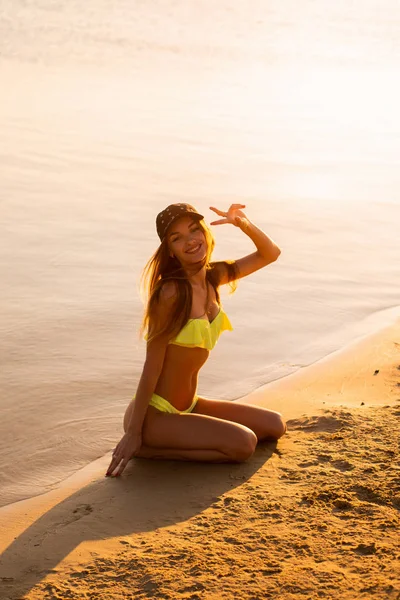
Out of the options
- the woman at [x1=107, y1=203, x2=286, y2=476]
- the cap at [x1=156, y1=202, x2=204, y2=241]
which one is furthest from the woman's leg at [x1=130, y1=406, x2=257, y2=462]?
the cap at [x1=156, y1=202, x2=204, y2=241]

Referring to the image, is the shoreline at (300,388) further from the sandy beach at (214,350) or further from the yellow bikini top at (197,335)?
the yellow bikini top at (197,335)

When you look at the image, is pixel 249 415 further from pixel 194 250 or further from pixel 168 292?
pixel 194 250

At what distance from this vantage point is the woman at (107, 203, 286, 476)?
4441mm

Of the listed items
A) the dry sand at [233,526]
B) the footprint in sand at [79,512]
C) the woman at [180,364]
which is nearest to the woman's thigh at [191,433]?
the woman at [180,364]

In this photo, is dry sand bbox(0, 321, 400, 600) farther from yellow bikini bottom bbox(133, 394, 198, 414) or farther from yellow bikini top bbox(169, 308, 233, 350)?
yellow bikini top bbox(169, 308, 233, 350)

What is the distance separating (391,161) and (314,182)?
1913 millimetres

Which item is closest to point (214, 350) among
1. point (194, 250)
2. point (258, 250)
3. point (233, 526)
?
point (258, 250)

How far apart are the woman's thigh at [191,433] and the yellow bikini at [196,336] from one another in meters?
0.07

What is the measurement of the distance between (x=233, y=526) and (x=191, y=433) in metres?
0.77

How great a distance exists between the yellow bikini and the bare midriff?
30mm

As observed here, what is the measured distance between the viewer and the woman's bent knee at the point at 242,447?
441 centimetres

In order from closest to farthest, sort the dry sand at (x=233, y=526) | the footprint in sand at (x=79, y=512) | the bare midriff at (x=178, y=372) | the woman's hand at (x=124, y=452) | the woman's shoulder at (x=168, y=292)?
1. the dry sand at (x=233, y=526)
2. the footprint in sand at (x=79, y=512)
3. the woman's hand at (x=124, y=452)
4. the woman's shoulder at (x=168, y=292)
5. the bare midriff at (x=178, y=372)

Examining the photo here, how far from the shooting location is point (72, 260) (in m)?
7.62

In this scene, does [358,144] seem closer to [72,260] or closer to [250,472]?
[72,260]
